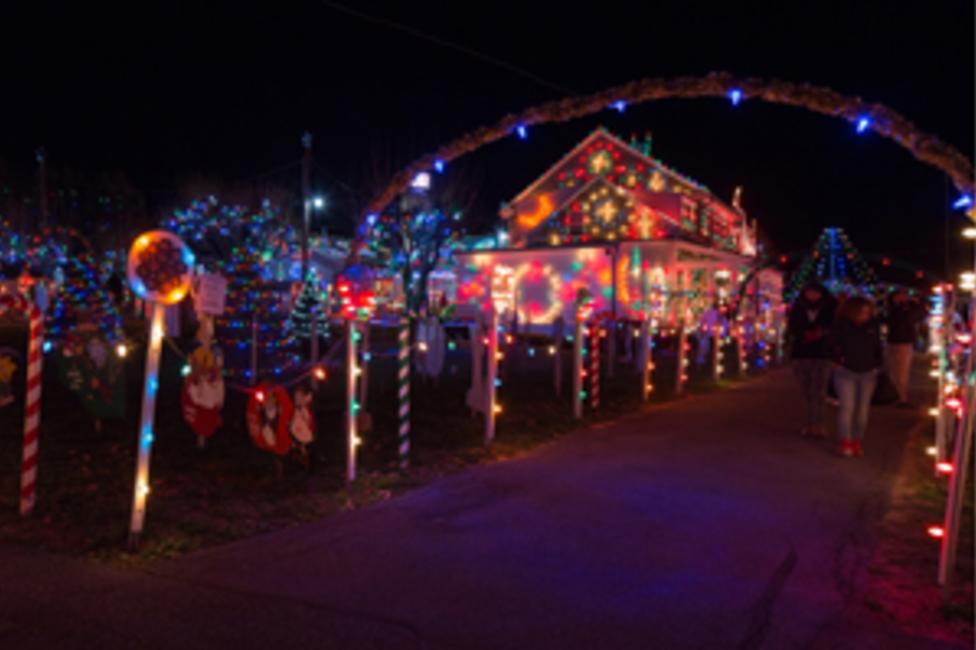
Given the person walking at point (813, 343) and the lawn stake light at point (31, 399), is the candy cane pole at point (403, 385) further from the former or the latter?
the person walking at point (813, 343)

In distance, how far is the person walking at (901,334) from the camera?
1231cm

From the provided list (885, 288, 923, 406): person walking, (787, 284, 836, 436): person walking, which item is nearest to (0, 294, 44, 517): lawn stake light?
(787, 284, 836, 436): person walking

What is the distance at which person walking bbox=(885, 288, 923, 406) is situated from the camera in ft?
40.4

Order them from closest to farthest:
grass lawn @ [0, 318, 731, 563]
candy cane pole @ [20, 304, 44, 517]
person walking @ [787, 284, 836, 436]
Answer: grass lawn @ [0, 318, 731, 563]
candy cane pole @ [20, 304, 44, 517]
person walking @ [787, 284, 836, 436]

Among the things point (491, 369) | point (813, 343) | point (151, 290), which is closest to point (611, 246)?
point (813, 343)

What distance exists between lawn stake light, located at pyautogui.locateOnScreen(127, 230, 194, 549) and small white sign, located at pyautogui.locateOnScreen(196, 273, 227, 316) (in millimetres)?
864

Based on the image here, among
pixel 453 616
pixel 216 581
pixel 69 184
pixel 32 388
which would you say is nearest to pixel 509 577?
pixel 453 616

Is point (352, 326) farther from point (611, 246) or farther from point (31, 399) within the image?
point (611, 246)

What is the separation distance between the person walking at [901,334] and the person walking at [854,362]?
430 centimetres

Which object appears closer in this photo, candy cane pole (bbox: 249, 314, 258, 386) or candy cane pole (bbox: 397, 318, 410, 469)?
candy cane pole (bbox: 397, 318, 410, 469)

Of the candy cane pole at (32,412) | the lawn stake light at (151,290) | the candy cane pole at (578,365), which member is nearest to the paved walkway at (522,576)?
the lawn stake light at (151,290)

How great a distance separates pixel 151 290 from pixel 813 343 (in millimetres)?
7510

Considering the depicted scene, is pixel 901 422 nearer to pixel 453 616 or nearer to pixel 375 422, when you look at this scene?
pixel 375 422

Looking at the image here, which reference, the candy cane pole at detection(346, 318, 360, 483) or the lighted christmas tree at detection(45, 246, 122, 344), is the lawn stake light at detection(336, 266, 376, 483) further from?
the lighted christmas tree at detection(45, 246, 122, 344)
